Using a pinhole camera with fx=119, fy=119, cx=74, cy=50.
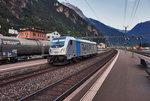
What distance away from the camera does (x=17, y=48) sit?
1628cm

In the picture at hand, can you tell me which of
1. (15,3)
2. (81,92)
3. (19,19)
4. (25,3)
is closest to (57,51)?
(81,92)

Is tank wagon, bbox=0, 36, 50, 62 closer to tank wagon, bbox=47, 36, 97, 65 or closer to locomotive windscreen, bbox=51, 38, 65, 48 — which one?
tank wagon, bbox=47, 36, 97, 65

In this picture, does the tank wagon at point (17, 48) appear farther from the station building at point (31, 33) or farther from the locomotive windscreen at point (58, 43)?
the station building at point (31, 33)

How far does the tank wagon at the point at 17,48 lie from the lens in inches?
576

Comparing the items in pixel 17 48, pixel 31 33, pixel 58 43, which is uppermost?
pixel 31 33

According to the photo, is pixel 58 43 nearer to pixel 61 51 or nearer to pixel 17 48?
pixel 61 51

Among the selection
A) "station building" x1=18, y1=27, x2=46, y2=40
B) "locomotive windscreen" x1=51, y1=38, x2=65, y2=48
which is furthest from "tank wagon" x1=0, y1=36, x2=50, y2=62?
"station building" x1=18, y1=27, x2=46, y2=40

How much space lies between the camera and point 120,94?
5191mm

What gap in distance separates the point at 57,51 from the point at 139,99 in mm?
9605

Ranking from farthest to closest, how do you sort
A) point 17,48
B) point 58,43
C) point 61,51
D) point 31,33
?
point 31,33
point 17,48
point 58,43
point 61,51

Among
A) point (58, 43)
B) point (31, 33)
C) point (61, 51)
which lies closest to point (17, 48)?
point (58, 43)

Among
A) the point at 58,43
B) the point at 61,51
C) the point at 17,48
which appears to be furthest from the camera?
the point at 17,48

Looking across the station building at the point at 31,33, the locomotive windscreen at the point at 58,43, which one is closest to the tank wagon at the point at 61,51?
the locomotive windscreen at the point at 58,43

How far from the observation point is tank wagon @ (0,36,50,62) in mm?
14633
